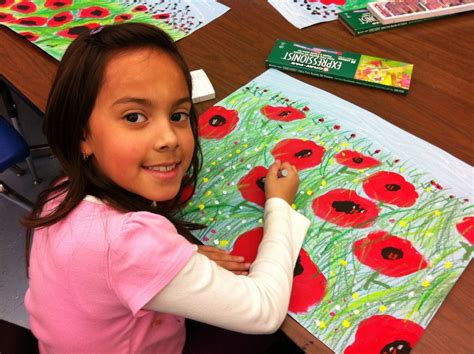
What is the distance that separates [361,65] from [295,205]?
0.38 metres

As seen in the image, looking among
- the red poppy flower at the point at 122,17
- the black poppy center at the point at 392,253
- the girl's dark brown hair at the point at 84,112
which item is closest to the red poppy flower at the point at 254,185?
the girl's dark brown hair at the point at 84,112

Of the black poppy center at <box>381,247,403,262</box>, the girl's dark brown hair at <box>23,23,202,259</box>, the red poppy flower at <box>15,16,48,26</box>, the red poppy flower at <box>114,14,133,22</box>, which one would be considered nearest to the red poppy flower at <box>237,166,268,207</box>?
the girl's dark brown hair at <box>23,23,202,259</box>

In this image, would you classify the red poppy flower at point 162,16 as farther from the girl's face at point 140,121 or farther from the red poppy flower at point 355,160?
the red poppy flower at point 355,160

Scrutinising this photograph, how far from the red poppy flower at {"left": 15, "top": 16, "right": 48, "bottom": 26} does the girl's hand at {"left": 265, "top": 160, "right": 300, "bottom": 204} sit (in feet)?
2.38

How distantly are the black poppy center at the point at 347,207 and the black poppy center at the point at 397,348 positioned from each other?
0.21 m

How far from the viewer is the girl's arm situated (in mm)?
570

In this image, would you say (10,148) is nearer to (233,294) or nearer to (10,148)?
(10,148)

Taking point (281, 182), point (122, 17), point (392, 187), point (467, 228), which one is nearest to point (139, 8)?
point (122, 17)

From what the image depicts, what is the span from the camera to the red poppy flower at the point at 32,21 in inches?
41.7

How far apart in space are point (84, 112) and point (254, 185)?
295mm

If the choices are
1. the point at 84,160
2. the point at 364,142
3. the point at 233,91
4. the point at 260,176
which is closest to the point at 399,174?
the point at 364,142

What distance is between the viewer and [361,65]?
0.90 metres

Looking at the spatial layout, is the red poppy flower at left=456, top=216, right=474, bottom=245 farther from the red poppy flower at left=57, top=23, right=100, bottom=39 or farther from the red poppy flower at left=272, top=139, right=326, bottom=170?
the red poppy flower at left=57, top=23, right=100, bottom=39

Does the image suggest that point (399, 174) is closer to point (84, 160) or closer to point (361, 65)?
point (361, 65)
